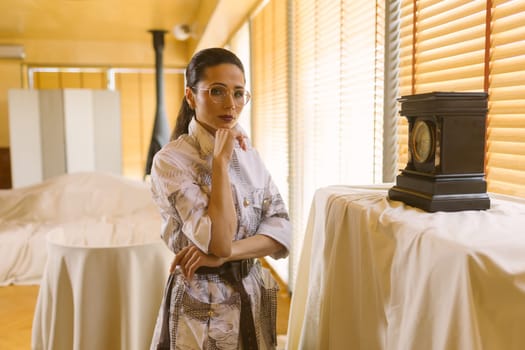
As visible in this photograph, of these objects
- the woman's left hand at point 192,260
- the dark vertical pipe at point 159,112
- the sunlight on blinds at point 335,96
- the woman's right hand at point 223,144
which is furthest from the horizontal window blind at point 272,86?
the dark vertical pipe at point 159,112

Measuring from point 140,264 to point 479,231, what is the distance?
1.68 metres

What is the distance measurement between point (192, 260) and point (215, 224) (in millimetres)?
113

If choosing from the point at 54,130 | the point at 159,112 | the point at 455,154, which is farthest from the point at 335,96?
the point at 54,130

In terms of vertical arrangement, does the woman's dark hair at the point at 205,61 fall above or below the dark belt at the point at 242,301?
above

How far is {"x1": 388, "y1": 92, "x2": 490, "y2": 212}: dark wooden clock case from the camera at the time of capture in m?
0.84

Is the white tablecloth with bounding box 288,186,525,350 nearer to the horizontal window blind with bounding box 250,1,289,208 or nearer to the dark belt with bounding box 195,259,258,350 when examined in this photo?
the dark belt with bounding box 195,259,258,350

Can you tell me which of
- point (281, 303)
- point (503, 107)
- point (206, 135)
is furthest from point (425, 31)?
point (281, 303)

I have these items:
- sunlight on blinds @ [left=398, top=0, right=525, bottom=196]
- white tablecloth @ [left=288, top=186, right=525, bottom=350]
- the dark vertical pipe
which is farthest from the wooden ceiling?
white tablecloth @ [left=288, top=186, right=525, bottom=350]

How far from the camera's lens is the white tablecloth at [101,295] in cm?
203

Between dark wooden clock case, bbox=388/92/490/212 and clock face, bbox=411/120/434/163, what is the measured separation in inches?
0.5

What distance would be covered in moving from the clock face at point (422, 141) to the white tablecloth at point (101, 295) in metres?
1.47

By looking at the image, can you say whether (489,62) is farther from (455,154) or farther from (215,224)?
(215,224)

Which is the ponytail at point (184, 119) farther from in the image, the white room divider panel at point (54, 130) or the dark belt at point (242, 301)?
the white room divider panel at point (54, 130)

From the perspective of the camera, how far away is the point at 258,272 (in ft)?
4.40
